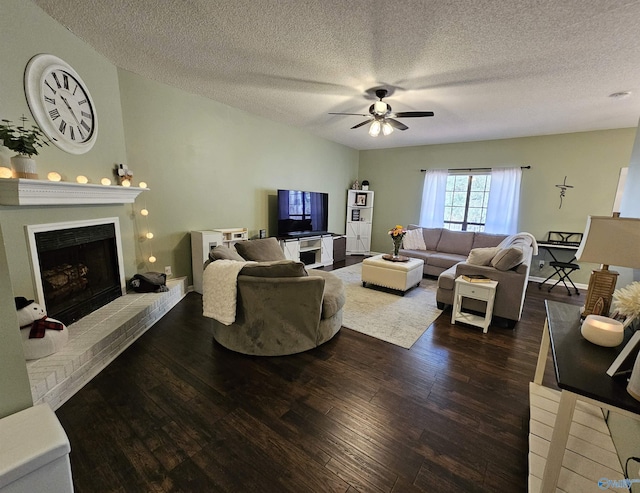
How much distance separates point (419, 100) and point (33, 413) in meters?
4.24

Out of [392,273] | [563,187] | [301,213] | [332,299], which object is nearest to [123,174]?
[332,299]

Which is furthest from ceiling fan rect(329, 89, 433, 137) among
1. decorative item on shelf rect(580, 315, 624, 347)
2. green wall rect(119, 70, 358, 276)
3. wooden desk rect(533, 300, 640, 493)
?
wooden desk rect(533, 300, 640, 493)

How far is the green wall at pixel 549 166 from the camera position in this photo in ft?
14.5

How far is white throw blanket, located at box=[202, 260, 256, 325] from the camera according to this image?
228 cm

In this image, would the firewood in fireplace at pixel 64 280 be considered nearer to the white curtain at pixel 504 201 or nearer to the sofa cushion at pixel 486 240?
the sofa cushion at pixel 486 240

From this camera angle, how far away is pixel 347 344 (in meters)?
2.64

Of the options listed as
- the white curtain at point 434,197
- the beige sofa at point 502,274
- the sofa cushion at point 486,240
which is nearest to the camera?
the beige sofa at point 502,274

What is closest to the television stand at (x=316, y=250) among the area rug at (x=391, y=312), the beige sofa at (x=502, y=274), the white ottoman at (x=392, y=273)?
the area rug at (x=391, y=312)

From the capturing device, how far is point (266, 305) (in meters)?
2.30

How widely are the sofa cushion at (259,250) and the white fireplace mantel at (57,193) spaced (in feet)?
4.26

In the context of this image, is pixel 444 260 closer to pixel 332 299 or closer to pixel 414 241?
pixel 414 241

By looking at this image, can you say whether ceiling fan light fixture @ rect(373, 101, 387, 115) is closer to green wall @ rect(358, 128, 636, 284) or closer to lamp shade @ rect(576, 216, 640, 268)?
lamp shade @ rect(576, 216, 640, 268)

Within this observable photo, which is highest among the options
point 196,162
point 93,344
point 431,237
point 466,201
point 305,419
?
point 196,162

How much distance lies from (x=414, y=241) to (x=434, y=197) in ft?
4.10
